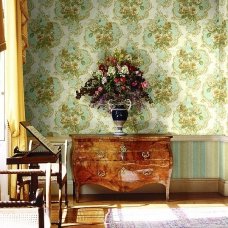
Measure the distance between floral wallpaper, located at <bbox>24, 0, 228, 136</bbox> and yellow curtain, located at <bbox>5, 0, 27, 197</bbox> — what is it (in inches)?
36.5

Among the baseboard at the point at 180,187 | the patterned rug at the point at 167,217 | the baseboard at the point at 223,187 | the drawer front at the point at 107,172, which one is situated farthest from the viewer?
the baseboard at the point at 180,187

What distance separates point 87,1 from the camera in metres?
5.97

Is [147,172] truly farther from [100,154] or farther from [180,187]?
[180,187]

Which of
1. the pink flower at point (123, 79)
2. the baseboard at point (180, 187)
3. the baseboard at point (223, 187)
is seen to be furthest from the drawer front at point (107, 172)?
the baseboard at point (223, 187)

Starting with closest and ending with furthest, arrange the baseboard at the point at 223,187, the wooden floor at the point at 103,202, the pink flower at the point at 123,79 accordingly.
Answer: the wooden floor at the point at 103,202 → the pink flower at the point at 123,79 → the baseboard at the point at 223,187

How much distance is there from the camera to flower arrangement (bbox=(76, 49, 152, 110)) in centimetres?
563

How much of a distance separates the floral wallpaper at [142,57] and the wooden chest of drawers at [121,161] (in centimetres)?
60

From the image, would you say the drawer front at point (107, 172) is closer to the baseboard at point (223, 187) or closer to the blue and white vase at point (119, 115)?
the blue and white vase at point (119, 115)

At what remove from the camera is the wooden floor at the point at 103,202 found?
15.0 ft

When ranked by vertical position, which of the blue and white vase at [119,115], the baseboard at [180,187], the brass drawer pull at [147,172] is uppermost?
the blue and white vase at [119,115]

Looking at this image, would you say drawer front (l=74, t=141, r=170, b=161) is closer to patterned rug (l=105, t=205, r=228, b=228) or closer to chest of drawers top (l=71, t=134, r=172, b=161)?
chest of drawers top (l=71, t=134, r=172, b=161)

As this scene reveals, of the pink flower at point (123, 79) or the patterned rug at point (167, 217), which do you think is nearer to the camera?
the patterned rug at point (167, 217)

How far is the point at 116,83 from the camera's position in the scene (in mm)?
5605

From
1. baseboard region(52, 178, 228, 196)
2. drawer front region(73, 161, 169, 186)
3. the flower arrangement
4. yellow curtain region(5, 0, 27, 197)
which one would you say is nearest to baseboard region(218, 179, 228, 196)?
baseboard region(52, 178, 228, 196)
